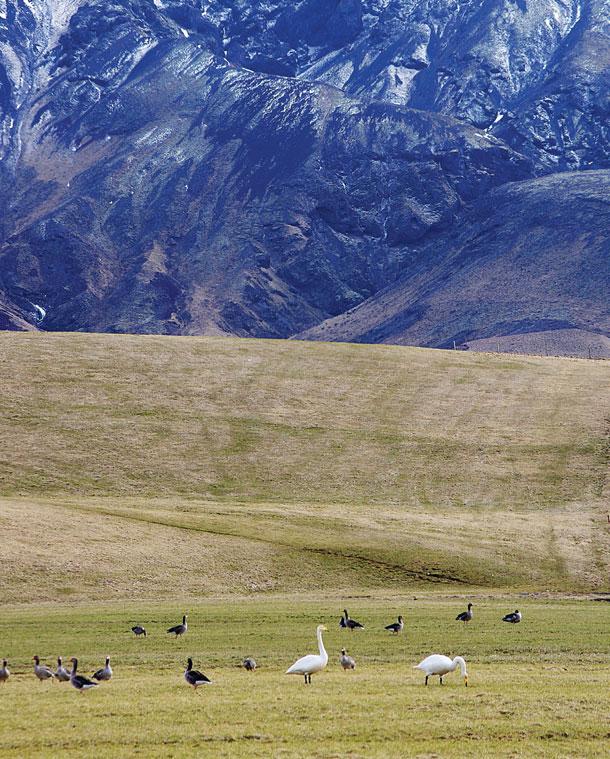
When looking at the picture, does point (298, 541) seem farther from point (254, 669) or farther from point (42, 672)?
point (42, 672)

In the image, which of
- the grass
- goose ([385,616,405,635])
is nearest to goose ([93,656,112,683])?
the grass

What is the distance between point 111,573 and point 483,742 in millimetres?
38649

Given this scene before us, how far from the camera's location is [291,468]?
9156 cm

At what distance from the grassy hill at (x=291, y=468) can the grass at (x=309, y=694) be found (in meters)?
16.3

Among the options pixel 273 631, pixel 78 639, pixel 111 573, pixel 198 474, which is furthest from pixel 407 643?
pixel 198 474

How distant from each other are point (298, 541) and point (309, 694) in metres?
40.1

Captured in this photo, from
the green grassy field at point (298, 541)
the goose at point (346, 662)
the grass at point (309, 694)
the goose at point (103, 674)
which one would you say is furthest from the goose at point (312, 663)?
the goose at point (103, 674)

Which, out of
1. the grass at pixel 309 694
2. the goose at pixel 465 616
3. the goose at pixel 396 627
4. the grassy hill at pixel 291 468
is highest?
the grassy hill at pixel 291 468

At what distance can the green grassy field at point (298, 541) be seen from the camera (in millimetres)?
26250

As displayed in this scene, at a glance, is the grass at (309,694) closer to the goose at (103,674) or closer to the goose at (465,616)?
the goose at (103,674)

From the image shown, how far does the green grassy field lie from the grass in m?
0.11

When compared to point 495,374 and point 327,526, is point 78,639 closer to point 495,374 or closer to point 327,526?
point 327,526

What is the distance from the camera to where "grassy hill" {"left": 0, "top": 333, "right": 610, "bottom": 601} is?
63.3 metres

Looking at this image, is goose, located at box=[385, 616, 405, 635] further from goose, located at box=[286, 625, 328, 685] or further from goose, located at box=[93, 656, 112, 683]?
goose, located at box=[93, 656, 112, 683]
